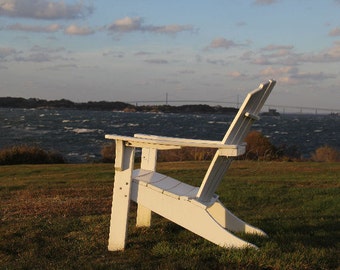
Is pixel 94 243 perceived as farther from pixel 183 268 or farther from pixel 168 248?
pixel 183 268

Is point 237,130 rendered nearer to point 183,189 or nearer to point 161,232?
point 183,189

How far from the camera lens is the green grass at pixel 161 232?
166 inches

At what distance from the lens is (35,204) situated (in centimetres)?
739

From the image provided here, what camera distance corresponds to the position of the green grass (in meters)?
4.21

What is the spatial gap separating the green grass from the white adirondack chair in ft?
0.54

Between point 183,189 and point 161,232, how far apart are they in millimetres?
646

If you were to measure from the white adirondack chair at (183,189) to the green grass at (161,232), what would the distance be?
0.16m

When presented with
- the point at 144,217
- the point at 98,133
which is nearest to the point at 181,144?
the point at 144,217

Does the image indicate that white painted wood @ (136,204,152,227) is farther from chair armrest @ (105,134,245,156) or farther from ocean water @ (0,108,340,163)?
ocean water @ (0,108,340,163)

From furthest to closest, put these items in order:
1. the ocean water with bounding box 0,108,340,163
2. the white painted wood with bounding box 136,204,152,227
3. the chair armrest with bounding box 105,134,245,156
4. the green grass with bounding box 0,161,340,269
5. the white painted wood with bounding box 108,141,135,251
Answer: the ocean water with bounding box 0,108,340,163 < the white painted wood with bounding box 136,204,152,227 < the white painted wood with bounding box 108,141,135,251 < the chair armrest with bounding box 105,134,245,156 < the green grass with bounding box 0,161,340,269

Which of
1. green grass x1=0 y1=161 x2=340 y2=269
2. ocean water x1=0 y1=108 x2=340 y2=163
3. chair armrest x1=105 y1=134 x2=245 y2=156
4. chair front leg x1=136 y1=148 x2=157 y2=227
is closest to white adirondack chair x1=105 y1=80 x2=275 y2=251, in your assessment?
chair armrest x1=105 y1=134 x2=245 y2=156

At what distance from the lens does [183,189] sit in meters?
4.98

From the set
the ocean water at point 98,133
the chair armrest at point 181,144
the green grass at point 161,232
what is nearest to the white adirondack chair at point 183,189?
the chair armrest at point 181,144

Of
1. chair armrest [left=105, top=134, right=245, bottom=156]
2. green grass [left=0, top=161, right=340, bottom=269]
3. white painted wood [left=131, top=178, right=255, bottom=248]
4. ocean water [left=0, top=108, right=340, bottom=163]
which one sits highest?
chair armrest [left=105, top=134, right=245, bottom=156]
